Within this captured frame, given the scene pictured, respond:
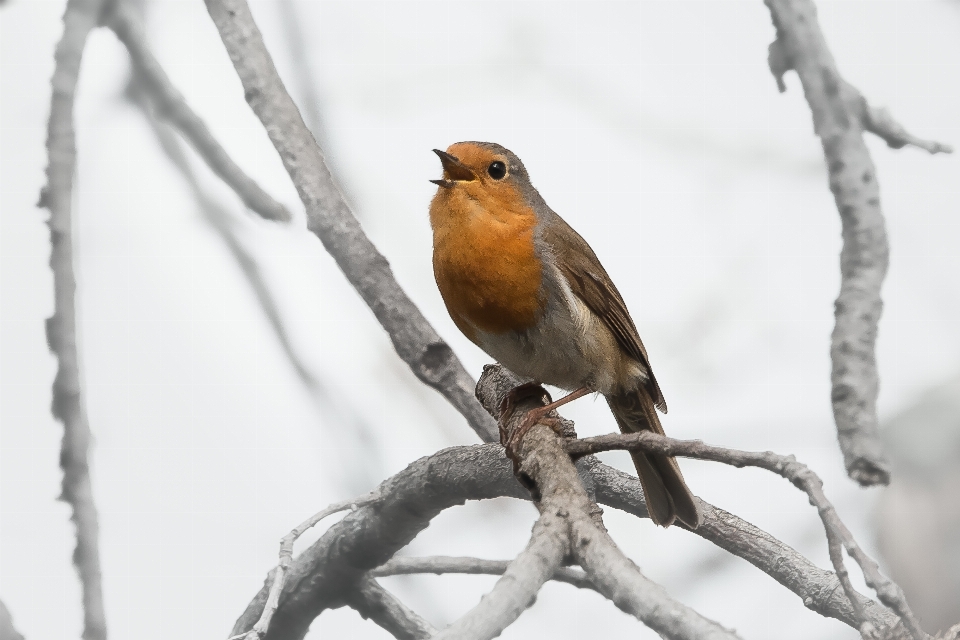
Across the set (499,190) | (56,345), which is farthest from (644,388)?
(56,345)

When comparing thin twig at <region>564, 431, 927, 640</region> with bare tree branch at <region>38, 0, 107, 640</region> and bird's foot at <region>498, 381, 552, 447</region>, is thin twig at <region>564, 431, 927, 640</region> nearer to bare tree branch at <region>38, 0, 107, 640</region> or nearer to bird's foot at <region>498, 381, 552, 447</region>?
bird's foot at <region>498, 381, 552, 447</region>

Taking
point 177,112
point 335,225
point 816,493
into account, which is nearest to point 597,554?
point 816,493

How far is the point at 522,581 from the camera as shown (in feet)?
5.09

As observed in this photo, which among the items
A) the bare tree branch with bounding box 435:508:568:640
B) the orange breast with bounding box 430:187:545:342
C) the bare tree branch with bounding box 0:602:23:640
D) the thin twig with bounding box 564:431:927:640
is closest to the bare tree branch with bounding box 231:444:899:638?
the orange breast with bounding box 430:187:545:342

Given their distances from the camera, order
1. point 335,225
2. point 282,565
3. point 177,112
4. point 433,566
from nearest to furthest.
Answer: point 282,565 < point 433,566 < point 335,225 < point 177,112

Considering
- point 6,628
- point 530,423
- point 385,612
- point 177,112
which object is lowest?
point 6,628

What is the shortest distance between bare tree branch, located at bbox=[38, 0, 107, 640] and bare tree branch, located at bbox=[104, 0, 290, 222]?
26cm

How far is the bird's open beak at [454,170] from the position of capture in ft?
9.96

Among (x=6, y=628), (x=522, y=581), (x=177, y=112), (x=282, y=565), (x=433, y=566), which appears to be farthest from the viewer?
(x=177, y=112)

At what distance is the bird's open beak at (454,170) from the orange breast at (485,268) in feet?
0.42

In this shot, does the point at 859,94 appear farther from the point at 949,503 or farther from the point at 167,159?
the point at 167,159

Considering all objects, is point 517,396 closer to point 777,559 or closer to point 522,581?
point 777,559

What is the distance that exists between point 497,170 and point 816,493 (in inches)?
71.2

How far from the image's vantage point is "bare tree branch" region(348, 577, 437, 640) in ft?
9.82
